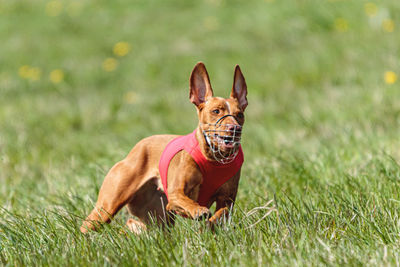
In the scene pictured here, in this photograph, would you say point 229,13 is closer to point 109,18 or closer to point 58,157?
point 109,18

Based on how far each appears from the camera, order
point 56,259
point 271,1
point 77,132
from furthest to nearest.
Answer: point 271,1, point 77,132, point 56,259

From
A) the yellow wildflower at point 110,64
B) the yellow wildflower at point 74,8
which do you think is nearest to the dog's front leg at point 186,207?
the yellow wildflower at point 110,64

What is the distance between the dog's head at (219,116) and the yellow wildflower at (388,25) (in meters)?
5.92

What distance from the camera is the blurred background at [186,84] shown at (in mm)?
4328

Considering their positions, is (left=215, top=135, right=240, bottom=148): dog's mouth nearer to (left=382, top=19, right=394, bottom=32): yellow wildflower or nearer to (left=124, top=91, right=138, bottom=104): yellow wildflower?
(left=124, top=91, right=138, bottom=104): yellow wildflower

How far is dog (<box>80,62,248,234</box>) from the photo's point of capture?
102 inches

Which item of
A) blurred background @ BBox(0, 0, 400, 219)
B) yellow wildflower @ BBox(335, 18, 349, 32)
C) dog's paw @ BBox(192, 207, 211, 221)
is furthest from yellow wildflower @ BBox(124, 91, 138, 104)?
dog's paw @ BBox(192, 207, 211, 221)

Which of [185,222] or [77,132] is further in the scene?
[77,132]

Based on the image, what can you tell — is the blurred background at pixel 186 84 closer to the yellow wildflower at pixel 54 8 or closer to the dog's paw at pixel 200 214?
the yellow wildflower at pixel 54 8

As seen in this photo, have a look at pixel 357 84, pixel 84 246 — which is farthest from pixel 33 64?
pixel 84 246

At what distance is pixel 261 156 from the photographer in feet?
15.8

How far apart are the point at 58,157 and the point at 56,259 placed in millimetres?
3022

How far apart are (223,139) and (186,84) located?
5.72 metres

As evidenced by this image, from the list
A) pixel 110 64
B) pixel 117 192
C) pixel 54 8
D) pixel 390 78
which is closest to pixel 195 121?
pixel 390 78
